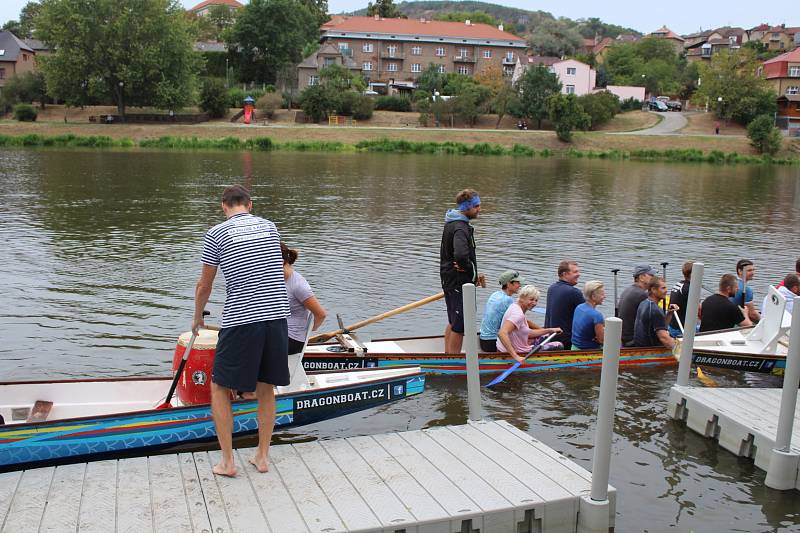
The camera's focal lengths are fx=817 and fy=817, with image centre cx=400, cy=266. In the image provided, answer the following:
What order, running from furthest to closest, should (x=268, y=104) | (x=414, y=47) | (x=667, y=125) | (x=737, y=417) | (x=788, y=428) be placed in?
(x=414, y=47) → (x=667, y=125) → (x=268, y=104) → (x=737, y=417) → (x=788, y=428)

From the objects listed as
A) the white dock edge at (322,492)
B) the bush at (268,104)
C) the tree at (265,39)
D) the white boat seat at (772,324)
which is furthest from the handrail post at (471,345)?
the tree at (265,39)

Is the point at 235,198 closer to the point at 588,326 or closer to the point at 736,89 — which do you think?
the point at 588,326

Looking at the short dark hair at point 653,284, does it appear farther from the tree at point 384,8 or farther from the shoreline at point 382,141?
the tree at point 384,8

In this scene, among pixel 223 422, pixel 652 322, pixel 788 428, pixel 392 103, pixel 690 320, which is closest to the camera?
pixel 223 422

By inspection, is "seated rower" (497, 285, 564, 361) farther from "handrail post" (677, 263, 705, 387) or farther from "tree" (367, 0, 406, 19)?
"tree" (367, 0, 406, 19)

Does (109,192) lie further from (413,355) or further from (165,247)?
(413,355)

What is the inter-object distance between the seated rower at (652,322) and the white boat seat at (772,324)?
1.26 meters

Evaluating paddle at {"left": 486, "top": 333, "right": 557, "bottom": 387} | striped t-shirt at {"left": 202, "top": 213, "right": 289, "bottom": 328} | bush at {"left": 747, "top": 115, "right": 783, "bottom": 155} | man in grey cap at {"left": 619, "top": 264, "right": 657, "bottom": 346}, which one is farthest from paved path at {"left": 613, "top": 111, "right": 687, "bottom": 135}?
striped t-shirt at {"left": 202, "top": 213, "right": 289, "bottom": 328}

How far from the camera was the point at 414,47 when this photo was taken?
4537 inches

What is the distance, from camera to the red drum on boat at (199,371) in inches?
301

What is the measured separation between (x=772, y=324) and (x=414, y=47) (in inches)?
4288

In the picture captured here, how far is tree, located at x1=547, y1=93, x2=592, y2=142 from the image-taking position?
6775cm

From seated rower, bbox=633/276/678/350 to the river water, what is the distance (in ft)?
1.50

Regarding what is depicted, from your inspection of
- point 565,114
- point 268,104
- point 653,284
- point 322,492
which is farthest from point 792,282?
point 268,104
